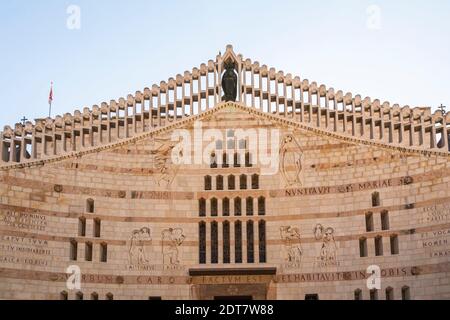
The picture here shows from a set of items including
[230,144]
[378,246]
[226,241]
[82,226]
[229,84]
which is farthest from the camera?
[229,84]

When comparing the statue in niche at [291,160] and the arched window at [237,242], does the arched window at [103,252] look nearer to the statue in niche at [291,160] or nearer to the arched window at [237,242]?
the arched window at [237,242]

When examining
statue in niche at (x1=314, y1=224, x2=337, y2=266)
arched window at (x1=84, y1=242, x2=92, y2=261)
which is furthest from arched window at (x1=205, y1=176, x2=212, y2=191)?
arched window at (x1=84, y1=242, x2=92, y2=261)

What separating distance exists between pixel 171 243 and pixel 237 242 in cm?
229

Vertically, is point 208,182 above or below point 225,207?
above

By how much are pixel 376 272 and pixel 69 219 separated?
10.5 m

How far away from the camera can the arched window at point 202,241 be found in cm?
2764

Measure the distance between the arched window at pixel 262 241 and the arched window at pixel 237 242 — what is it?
0.69 metres

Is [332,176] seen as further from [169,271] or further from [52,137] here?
[52,137]

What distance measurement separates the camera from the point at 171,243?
27672mm

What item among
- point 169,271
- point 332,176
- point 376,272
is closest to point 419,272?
point 376,272

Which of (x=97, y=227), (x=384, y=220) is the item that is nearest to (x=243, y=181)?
(x=384, y=220)

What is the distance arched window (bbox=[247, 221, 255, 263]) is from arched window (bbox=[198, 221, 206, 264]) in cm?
153

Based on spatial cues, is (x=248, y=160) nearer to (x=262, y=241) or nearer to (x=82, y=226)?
(x=262, y=241)
